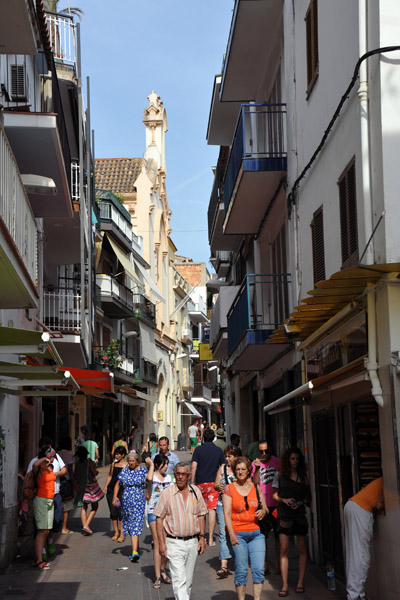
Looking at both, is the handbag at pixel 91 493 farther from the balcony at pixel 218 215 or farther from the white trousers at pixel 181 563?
the balcony at pixel 218 215

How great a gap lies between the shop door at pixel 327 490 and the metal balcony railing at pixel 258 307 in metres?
3.12

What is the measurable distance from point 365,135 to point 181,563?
4955 millimetres

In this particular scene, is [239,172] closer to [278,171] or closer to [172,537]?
[278,171]

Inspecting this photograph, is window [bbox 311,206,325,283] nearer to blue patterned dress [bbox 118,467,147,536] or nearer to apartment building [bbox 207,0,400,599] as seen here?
apartment building [bbox 207,0,400,599]

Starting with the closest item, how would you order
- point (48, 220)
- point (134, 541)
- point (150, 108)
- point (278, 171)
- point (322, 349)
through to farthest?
point (322, 349)
point (134, 541)
point (278, 171)
point (48, 220)
point (150, 108)

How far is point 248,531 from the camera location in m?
9.51

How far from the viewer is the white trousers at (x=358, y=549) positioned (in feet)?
28.8

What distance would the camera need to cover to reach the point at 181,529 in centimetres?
906

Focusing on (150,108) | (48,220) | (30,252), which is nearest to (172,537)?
(30,252)

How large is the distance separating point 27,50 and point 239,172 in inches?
196

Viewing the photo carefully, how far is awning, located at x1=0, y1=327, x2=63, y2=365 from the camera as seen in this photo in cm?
843

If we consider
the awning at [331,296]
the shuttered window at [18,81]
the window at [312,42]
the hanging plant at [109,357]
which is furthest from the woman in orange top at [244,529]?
the hanging plant at [109,357]

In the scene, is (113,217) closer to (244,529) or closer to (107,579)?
(107,579)

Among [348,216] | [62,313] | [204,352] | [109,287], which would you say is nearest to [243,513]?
[348,216]
